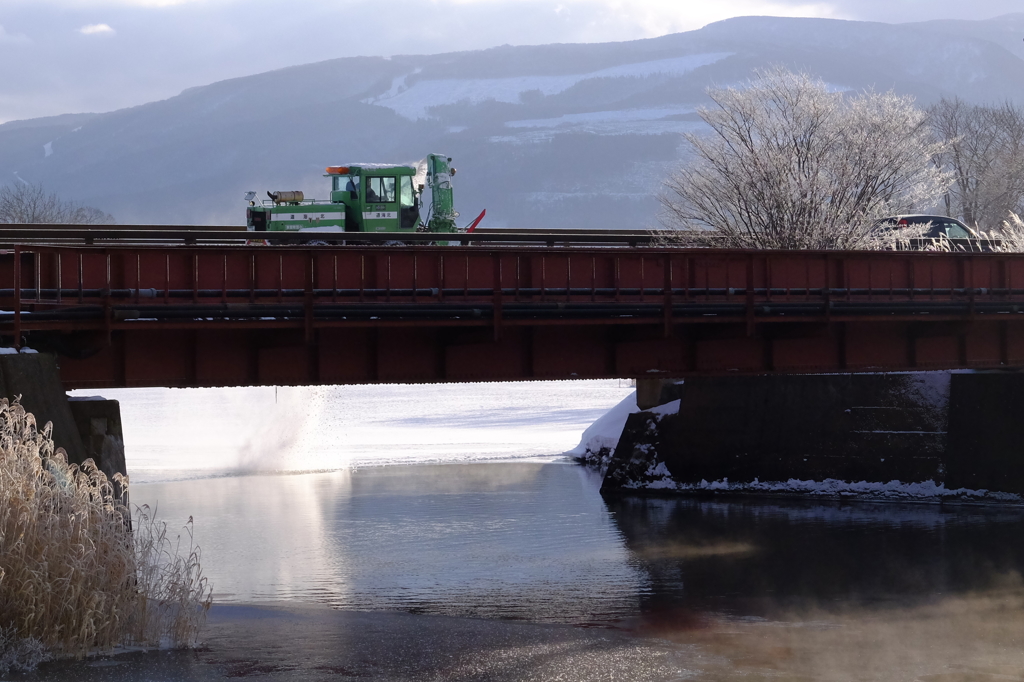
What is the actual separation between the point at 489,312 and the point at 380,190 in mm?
15052

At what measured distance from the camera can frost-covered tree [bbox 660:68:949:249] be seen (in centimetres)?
3975

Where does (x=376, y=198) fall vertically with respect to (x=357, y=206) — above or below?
above

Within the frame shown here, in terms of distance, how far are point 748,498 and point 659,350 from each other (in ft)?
28.8

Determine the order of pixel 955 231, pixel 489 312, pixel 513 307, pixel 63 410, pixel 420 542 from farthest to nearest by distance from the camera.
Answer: pixel 955 231, pixel 420 542, pixel 513 307, pixel 489 312, pixel 63 410

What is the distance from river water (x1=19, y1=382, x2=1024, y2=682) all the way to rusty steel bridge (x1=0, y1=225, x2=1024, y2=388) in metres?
3.78

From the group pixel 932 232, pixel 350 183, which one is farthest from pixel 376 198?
pixel 932 232

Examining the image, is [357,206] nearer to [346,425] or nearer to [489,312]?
[489,312]

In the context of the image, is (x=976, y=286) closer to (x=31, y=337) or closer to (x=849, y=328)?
(x=849, y=328)

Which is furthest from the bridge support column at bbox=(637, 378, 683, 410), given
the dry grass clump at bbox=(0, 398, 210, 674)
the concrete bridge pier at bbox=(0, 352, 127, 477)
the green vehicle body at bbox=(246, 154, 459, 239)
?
the dry grass clump at bbox=(0, 398, 210, 674)

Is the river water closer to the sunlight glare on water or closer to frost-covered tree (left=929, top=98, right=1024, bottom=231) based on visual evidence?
the sunlight glare on water

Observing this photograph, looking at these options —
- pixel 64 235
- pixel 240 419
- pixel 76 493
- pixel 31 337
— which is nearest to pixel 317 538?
pixel 31 337

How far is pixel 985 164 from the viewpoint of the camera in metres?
81.9

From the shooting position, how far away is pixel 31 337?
17.4 meters

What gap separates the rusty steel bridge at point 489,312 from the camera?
1795cm
